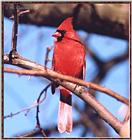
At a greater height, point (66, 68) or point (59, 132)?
point (66, 68)

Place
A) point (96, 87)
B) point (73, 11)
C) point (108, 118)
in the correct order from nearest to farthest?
point (96, 87) → point (108, 118) → point (73, 11)

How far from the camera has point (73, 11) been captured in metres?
2.61

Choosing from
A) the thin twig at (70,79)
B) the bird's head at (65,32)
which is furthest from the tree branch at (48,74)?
the bird's head at (65,32)

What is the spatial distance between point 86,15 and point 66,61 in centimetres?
36

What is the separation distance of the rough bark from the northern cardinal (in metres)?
0.09

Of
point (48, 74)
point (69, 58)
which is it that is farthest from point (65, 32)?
point (48, 74)

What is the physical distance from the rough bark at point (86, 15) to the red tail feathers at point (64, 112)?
24cm

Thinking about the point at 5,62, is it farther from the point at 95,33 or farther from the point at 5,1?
the point at 95,33

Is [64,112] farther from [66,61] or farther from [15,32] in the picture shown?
[15,32]

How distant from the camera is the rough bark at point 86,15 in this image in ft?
8.32

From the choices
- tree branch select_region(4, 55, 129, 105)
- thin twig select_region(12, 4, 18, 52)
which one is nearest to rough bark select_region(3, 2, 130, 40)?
thin twig select_region(12, 4, 18, 52)

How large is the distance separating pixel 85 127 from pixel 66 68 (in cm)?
19

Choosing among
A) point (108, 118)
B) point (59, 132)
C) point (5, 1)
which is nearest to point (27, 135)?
point (59, 132)

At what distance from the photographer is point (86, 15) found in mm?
2789
